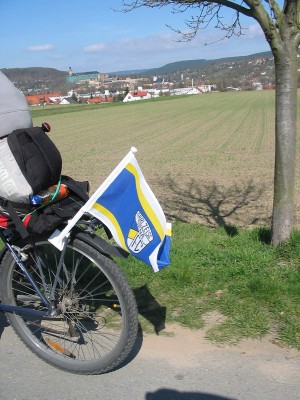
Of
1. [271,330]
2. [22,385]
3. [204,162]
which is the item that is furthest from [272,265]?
[204,162]

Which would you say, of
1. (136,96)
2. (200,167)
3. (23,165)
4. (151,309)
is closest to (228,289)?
(151,309)

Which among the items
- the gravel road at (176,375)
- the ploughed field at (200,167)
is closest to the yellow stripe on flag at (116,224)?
the gravel road at (176,375)

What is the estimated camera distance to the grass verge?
302 centimetres

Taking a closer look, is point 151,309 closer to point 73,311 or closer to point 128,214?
point 73,311

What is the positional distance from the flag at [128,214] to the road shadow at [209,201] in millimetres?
3158

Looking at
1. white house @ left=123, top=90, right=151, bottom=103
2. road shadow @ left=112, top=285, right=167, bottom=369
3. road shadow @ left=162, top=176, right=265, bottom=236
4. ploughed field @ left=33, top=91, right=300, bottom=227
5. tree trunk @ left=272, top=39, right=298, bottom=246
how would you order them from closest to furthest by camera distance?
road shadow @ left=112, top=285, right=167, bottom=369 < tree trunk @ left=272, top=39, right=298, bottom=246 < road shadow @ left=162, top=176, right=265, bottom=236 < ploughed field @ left=33, top=91, right=300, bottom=227 < white house @ left=123, top=90, right=151, bottom=103

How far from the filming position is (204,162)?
17438mm

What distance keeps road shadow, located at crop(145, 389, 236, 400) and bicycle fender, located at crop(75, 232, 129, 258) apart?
30.6 inches

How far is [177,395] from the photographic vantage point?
7.88ft

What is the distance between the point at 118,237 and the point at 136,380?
0.84 m

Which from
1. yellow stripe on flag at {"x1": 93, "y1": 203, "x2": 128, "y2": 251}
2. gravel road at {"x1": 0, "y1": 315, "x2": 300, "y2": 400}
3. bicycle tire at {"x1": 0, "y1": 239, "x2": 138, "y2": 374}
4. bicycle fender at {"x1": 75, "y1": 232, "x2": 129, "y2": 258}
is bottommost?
gravel road at {"x1": 0, "y1": 315, "x2": 300, "y2": 400}

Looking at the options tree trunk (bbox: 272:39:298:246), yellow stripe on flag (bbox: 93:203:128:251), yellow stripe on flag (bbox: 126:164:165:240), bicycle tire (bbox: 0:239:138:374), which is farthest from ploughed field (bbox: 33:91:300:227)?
yellow stripe on flag (bbox: 93:203:128:251)

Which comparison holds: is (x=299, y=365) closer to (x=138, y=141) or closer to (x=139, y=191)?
(x=139, y=191)

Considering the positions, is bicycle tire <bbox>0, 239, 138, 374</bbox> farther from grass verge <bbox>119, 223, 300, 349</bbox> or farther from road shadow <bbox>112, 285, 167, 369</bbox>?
grass verge <bbox>119, 223, 300, 349</bbox>
